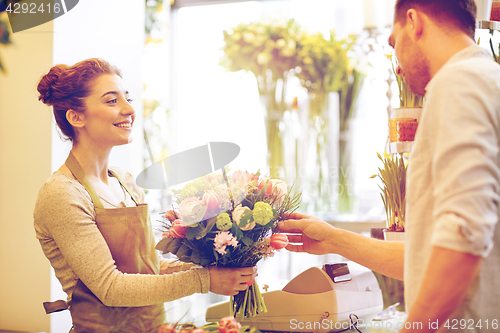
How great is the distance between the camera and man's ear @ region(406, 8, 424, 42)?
88 cm

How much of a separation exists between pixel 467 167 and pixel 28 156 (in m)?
1.55

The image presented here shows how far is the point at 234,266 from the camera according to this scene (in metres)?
1.19

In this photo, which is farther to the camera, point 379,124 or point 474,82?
point 379,124

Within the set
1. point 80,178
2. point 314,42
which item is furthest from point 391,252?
point 314,42

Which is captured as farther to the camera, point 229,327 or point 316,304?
point 316,304

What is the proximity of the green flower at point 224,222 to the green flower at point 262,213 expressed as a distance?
0.07m

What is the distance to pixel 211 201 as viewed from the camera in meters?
1.11

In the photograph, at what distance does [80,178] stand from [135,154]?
718mm

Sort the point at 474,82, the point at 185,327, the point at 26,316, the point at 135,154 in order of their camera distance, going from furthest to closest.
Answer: the point at 135,154
the point at 26,316
the point at 185,327
the point at 474,82

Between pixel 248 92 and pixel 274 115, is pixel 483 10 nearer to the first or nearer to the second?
pixel 274 115

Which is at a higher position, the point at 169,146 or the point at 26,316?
the point at 169,146

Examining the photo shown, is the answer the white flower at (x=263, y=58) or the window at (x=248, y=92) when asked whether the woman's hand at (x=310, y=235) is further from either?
the white flower at (x=263, y=58)

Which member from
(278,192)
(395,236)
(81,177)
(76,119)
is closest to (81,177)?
(81,177)

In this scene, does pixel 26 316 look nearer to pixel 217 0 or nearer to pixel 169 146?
pixel 169 146
